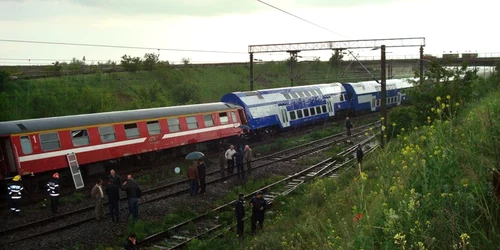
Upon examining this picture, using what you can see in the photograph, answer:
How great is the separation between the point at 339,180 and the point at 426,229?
1175cm

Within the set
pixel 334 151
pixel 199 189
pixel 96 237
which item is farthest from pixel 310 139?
pixel 96 237

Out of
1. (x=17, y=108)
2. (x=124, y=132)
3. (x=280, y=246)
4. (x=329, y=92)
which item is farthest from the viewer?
(x=329, y=92)

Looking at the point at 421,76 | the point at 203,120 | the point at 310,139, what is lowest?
the point at 310,139

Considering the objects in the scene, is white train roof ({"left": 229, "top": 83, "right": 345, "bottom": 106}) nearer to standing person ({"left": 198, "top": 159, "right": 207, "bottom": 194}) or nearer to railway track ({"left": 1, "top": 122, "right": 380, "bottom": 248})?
railway track ({"left": 1, "top": 122, "right": 380, "bottom": 248})

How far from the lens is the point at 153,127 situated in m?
22.3

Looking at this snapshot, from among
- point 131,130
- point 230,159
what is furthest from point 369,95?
point 131,130

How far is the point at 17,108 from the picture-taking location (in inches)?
1197

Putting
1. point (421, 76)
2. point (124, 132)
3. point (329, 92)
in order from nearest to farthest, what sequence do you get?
1. point (124, 132)
2. point (421, 76)
3. point (329, 92)

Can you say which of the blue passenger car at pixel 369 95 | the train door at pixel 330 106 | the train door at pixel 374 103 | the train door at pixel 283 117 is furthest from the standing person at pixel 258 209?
the train door at pixel 374 103

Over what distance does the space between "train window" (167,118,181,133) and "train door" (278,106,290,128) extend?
9645mm

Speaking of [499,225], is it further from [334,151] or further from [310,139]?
[310,139]

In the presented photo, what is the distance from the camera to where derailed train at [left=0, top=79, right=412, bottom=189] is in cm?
1780

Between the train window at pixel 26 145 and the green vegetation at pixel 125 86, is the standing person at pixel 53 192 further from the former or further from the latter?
the green vegetation at pixel 125 86

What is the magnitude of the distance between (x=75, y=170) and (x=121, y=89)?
25151 mm
